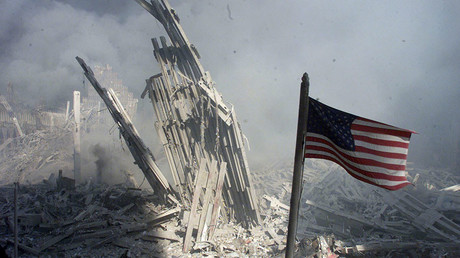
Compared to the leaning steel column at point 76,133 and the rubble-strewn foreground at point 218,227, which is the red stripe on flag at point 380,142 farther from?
the leaning steel column at point 76,133

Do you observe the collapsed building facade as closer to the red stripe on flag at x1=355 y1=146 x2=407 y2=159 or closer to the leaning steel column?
the leaning steel column

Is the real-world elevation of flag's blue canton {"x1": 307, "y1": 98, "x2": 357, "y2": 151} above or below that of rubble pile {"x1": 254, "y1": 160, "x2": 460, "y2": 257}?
above

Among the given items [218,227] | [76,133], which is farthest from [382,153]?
[76,133]

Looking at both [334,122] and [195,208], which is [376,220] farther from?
[334,122]

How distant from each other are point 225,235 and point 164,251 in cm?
197

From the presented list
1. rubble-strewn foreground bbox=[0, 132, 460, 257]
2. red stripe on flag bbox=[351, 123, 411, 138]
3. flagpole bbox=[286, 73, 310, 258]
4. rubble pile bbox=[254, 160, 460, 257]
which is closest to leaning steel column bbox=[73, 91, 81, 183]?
rubble-strewn foreground bbox=[0, 132, 460, 257]

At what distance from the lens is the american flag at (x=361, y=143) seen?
2773 mm

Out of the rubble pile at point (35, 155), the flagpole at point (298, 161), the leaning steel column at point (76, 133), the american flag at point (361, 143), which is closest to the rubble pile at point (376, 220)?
the american flag at point (361, 143)

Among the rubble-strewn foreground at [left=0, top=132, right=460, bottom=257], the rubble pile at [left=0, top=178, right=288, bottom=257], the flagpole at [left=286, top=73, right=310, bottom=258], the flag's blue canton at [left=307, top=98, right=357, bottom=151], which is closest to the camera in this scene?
the flagpole at [left=286, top=73, right=310, bottom=258]

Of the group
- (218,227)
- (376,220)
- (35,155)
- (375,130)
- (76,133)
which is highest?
(76,133)

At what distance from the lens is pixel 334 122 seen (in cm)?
277

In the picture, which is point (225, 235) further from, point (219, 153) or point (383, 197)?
point (383, 197)

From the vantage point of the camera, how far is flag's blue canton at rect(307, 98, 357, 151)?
108 inches

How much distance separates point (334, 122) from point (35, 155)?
20.0 m
